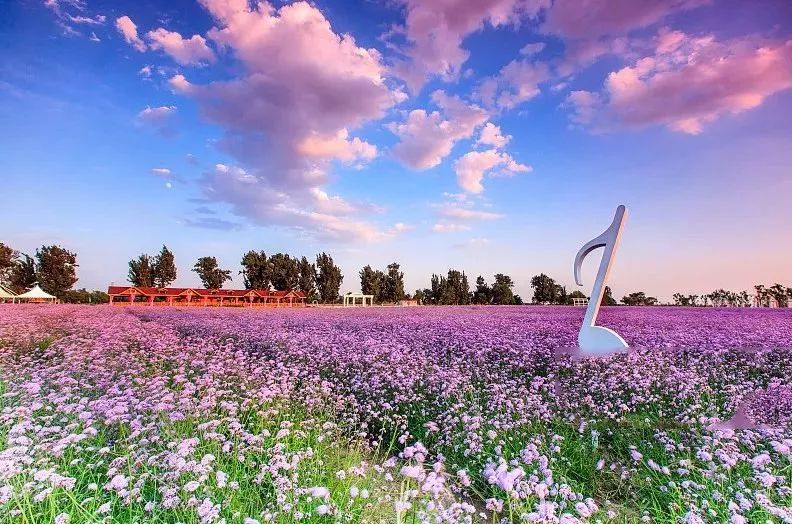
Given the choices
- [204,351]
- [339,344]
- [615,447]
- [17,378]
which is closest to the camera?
[615,447]

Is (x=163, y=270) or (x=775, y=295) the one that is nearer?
(x=775, y=295)

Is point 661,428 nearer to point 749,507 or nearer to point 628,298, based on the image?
point 749,507

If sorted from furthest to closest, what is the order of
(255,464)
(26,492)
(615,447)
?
(615,447) < (255,464) < (26,492)

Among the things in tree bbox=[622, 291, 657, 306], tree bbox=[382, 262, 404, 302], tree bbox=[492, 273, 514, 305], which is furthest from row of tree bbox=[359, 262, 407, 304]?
tree bbox=[622, 291, 657, 306]

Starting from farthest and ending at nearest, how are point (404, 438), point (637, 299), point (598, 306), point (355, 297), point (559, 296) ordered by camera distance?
point (559, 296) → point (355, 297) → point (637, 299) → point (598, 306) → point (404, 438)

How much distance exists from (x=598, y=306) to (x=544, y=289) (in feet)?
224

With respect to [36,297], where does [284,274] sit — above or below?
above

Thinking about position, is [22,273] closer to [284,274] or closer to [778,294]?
[284,274]

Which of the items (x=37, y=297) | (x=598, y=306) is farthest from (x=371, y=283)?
(x=598, y=306)

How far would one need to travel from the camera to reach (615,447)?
5.05 m

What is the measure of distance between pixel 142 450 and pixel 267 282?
75641 mm

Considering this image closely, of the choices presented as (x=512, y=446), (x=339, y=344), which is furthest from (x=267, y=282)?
(x=512, y=446)

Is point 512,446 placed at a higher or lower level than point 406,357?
lower

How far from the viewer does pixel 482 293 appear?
80.1 meters
